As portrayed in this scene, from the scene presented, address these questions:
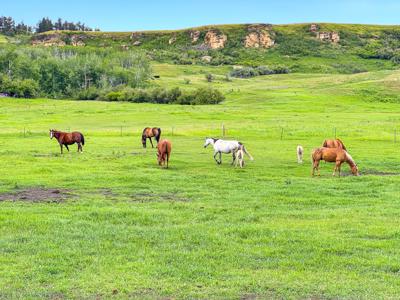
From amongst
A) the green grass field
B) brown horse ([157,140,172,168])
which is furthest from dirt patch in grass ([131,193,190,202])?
brown horse ([157,140,172,168])

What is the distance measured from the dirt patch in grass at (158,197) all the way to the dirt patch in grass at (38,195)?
8.20 feet

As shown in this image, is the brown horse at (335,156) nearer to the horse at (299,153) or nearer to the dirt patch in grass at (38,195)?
the horse at (299,153)

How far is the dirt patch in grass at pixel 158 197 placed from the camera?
19.9 metres

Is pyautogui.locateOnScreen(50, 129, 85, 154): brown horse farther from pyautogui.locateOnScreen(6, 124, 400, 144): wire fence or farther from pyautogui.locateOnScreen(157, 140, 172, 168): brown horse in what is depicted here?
pyautogui.locateOnScreen(6, 124, 400, 144): wire fence

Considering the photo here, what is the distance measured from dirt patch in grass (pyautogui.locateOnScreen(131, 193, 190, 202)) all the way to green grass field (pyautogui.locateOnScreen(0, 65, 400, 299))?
0.11m

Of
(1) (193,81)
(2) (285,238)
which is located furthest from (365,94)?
(2) (285,238)

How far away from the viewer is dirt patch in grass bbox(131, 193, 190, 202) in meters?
19.9

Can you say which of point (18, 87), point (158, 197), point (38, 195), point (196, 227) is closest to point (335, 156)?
point (158, 197)

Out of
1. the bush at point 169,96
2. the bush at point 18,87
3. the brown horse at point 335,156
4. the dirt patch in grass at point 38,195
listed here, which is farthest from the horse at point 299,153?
the bush at point 18,87

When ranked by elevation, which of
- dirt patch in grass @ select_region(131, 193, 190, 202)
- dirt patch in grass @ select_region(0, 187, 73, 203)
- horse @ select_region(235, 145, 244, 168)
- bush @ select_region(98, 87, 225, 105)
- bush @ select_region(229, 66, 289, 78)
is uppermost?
bush @ select_region(229, 66, 289, 78)

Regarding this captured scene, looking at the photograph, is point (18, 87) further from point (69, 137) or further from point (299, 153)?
point (299, 153)

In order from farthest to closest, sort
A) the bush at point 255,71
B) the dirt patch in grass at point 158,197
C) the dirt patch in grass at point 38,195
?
the bush at point 255,71
the dirt patch in grass at point 158,197
the dirt patch in grass at point 38,195

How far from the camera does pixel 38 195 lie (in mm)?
20375

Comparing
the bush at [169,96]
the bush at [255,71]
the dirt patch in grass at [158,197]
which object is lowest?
the dirt patch in grass at [158,197]
